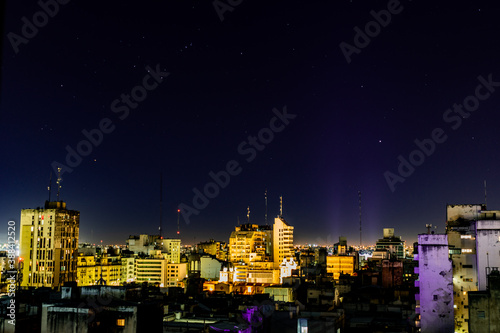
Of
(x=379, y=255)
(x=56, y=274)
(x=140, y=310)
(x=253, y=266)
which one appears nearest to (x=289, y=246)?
(x=253, y=266)

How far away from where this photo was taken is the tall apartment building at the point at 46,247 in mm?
75438

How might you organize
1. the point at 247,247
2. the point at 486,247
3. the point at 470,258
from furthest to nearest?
1. the point at 247,247
2. the point at 470,258
3. the point at 486,247

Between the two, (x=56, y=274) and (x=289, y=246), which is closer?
(x=56, y=274)

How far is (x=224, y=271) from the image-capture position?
4154 inches

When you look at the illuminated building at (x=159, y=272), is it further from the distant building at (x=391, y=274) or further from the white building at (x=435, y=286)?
the white building at (x=435, y=286)

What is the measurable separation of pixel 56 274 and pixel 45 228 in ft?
25.5

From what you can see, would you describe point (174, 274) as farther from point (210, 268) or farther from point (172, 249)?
point (172, 249)

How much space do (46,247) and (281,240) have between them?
68.9m

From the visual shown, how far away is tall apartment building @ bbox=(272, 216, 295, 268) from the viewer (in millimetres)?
129625

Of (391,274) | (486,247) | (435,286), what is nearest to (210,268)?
(391,274)

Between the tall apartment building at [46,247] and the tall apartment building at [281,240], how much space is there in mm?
62624

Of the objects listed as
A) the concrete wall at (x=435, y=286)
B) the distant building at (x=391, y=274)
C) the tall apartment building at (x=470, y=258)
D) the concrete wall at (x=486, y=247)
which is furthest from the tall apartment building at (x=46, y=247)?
the concrete wall at (x=486, y=247)

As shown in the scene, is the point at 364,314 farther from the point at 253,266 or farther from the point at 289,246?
the point at 289,246

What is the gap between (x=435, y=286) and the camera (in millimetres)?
34812
